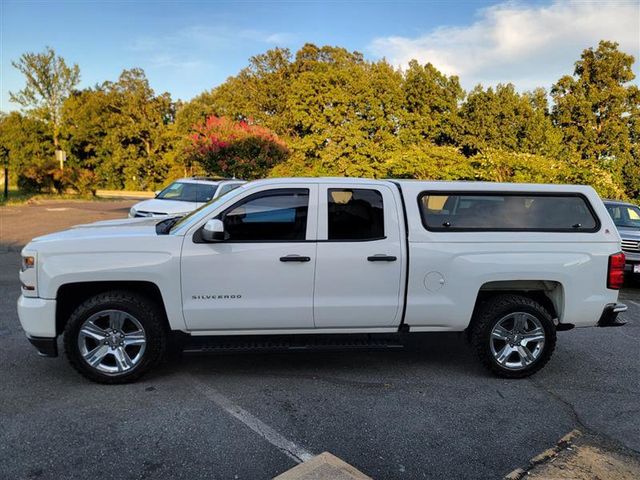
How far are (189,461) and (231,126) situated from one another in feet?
61.3

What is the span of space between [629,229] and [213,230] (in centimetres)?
884

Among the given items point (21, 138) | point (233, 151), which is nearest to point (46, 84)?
point (21, 138)

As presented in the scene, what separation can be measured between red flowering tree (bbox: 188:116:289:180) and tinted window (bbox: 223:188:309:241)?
622 inches

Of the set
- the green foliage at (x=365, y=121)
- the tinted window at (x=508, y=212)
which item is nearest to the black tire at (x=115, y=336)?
the tinted window at (x=508, y=212)

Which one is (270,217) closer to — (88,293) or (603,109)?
(88,293)

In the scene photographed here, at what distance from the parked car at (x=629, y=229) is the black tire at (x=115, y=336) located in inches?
325

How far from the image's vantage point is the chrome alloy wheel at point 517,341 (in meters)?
4.75

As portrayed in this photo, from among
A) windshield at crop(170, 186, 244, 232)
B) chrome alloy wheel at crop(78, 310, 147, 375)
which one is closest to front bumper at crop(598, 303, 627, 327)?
windshield at crop(170, 186, 244, 232)

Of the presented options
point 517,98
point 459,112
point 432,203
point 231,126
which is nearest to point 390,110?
point 459,112

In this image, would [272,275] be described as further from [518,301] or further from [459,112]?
[459,112]

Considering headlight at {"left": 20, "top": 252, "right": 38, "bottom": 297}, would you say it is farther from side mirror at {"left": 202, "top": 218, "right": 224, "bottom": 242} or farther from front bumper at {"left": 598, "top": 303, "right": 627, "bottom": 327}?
front bumper at {"left": 598, "top": 303, "right": 627, "bottom": 327}

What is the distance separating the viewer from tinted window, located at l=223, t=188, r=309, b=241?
14.7 ft

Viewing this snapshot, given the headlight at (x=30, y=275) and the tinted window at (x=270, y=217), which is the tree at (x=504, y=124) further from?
the headlight at (x=30, y=275)

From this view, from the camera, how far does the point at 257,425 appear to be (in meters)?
3.75
